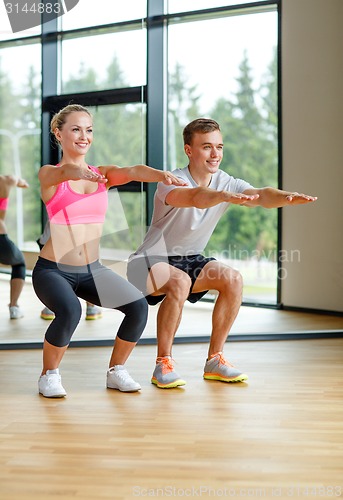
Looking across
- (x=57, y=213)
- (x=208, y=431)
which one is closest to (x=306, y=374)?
(x=208, y=431)

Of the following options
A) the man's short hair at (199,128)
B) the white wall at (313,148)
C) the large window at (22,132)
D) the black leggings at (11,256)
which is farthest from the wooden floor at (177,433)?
the man's short hair at (199,128)

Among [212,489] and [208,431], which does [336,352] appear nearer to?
[208,431]

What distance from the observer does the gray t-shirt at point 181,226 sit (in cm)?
340

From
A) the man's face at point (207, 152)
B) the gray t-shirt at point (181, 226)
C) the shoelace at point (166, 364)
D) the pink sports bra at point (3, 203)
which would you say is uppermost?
the man's face at point (207, 152)

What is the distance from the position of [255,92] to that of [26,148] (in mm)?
1277

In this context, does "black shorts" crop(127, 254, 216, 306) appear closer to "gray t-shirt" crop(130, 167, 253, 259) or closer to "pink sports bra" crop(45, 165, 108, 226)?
"gray t-shirt" crop(130, 167, 253, 259)

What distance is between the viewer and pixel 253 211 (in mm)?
4332

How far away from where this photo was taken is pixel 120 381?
3.19 meters

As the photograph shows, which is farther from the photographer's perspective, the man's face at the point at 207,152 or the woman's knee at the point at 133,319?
the man's face at the point at 207,152

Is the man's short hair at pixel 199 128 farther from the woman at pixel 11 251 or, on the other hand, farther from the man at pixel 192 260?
the woman at pixel 11 251

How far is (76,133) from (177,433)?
1289 millimetres

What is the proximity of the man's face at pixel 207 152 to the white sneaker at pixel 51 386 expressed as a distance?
1.04 meters

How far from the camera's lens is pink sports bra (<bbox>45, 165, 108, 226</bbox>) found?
10.5 ft

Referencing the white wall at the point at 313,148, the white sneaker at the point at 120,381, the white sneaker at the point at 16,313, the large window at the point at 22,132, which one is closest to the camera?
the white sneaker at the point at 120,381
